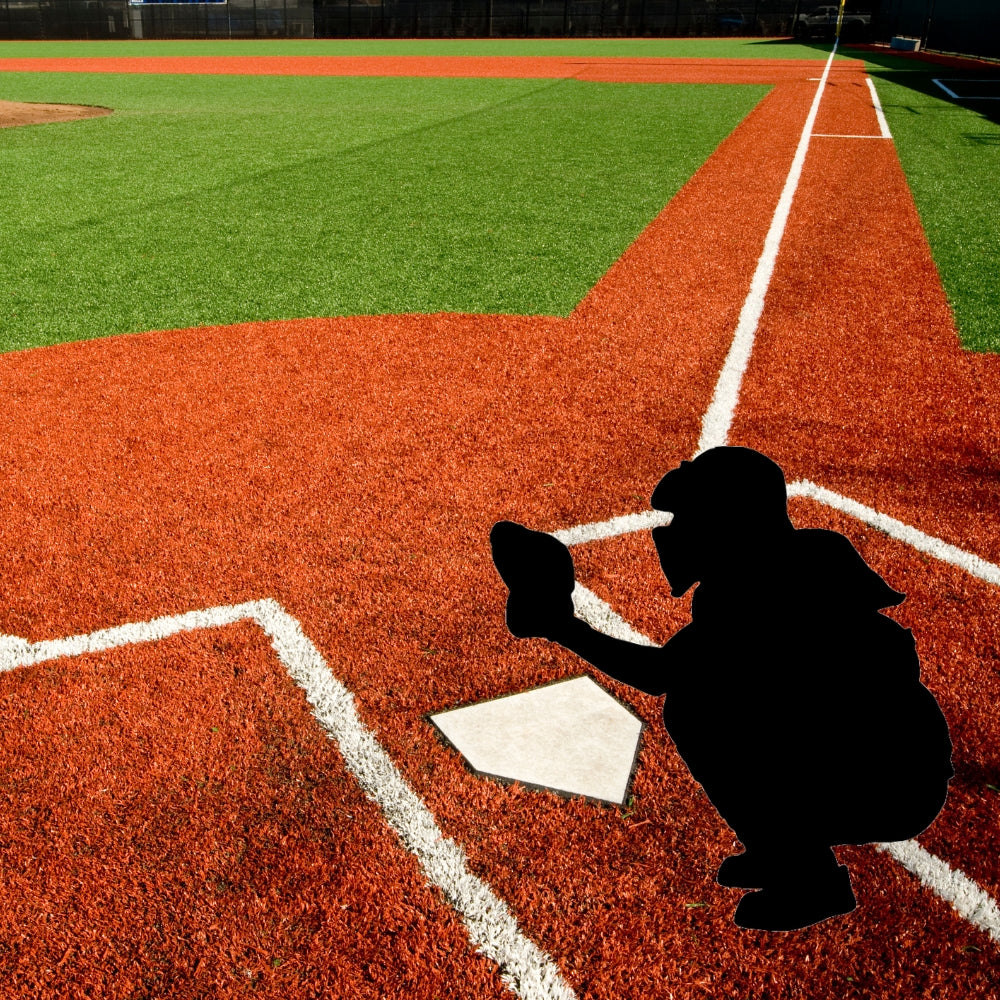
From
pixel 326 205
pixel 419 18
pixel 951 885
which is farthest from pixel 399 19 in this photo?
pixel 951 885

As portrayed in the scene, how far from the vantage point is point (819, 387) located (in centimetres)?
529

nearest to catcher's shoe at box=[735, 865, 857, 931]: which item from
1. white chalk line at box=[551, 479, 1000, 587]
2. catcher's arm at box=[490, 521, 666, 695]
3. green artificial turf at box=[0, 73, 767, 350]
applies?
catcher's arm at box=[490, 521, 666, 695]

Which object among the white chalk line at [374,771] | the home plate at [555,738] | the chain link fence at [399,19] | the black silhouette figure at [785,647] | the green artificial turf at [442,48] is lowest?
the white chalk line at [374,771]

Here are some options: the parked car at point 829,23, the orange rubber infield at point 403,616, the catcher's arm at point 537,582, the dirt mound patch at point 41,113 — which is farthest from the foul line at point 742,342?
the parked car at point 829,23

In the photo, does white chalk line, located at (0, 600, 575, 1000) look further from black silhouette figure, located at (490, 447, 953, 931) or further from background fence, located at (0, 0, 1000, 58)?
background fence, located at (0, 0, 1000, 58)

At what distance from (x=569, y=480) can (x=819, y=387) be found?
190 cm

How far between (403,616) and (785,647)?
2.04 meters

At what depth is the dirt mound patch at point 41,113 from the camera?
680 inches

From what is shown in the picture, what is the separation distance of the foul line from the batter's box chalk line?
2.27 feet

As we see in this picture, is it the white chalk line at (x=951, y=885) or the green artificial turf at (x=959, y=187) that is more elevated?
the green artificial turf at (x=959, y=187)

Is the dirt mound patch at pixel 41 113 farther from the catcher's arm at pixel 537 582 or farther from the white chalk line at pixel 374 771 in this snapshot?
the catcher's arm at pixel 537 582

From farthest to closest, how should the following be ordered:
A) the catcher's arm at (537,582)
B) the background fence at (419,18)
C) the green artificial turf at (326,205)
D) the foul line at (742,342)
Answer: the background fence at (419,18)
the green artificial turf at (326,205)
the foul line at (742,342)
the catcher's arm at (537,582)

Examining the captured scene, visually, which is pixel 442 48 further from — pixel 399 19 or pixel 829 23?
pixel 829 23

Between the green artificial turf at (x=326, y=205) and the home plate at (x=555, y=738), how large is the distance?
14.3 feet
